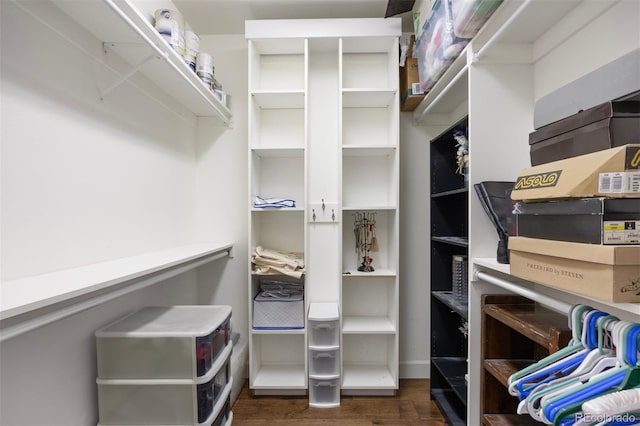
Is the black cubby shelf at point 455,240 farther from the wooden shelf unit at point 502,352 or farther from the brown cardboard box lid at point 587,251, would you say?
the brown cardboard box lid at point 587,251

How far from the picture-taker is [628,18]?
0.96m

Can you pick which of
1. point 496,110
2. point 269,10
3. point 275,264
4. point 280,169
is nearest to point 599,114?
point 496,110

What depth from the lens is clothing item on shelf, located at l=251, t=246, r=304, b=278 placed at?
2031mm

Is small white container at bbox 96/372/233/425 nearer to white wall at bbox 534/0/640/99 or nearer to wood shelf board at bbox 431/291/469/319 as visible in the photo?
wood shelf board at bbox 431/291/469/319

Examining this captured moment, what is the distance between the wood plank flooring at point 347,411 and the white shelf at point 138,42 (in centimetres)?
200

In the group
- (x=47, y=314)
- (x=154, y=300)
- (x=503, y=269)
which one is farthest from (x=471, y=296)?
(x=154, y=300)

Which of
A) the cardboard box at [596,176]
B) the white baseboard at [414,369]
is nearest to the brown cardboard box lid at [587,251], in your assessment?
the cardboard box at [596,176]

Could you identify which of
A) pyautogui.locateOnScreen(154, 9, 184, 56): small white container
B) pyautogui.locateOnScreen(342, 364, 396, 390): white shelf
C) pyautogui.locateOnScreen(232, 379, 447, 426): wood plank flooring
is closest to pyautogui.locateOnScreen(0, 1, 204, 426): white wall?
pyautogui.locateOnScreen(154, 9, 184, 56): small white container

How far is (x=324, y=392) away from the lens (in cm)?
198

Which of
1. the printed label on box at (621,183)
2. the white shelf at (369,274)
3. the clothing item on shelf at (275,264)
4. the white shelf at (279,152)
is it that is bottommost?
the white shelf at (369,274)

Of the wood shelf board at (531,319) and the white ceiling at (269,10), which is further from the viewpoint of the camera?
the white ceiling at (269,10)

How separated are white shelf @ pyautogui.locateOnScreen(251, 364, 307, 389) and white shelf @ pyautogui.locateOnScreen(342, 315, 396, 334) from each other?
42cm

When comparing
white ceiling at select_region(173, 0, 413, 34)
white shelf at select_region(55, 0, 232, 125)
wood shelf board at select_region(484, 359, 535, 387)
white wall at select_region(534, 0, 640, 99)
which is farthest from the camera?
white ceiling at select_region(173, 0, 413, 34)

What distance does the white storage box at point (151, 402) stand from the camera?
4.18ft
